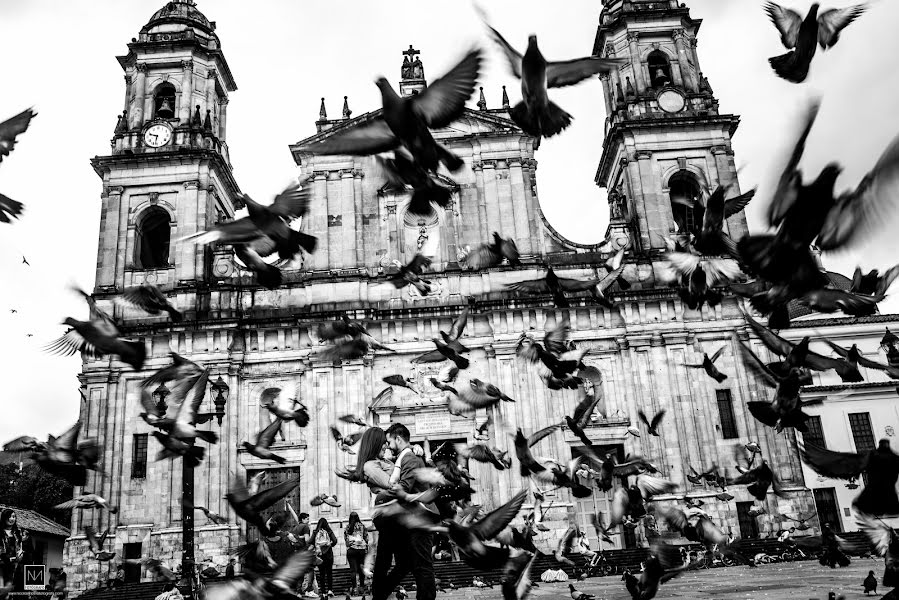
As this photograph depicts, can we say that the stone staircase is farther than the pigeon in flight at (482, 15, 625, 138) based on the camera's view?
Yes

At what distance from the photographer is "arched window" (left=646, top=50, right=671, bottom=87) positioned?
29984 millimetres

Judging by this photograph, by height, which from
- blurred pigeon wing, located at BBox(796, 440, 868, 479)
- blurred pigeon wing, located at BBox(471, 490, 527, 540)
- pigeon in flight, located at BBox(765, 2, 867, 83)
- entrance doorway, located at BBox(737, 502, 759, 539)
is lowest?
entrance doorway, located at BBox(737, 502, 759, 539)

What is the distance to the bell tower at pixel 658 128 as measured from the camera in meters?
28.1

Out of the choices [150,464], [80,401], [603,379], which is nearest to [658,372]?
[603,379]

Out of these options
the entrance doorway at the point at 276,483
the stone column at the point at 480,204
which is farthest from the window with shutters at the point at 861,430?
the entrance doorway at the point at 276,483

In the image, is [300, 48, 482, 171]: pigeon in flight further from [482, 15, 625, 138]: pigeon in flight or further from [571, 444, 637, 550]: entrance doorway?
[571, 444, 637, 550]: entrance doorway

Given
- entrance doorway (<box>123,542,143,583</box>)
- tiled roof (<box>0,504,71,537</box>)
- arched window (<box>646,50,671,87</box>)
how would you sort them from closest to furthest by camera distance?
1. entrance doorway (<box>123,542,143,583</box>)
2. arched window (<box>646,50,671,87</box>)
3. tiled roof (<box>0,504,71,537</box>)

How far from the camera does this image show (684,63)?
29.9 m

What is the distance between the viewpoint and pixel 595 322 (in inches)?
1052

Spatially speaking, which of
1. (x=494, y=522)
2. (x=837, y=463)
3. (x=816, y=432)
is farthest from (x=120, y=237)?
(x=837, y=463)

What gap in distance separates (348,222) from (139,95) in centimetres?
965

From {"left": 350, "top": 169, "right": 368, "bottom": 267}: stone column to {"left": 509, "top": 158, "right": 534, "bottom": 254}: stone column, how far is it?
5.28 meters

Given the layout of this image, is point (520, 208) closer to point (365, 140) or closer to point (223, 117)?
point (223, 117)

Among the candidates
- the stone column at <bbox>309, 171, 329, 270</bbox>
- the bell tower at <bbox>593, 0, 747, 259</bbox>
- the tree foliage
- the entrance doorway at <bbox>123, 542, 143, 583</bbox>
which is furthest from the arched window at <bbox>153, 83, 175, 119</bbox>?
the tree foliage
